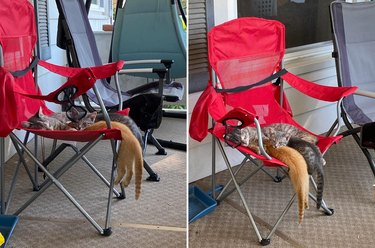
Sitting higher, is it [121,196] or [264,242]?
[121,196]

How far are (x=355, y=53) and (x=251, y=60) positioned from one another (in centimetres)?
73

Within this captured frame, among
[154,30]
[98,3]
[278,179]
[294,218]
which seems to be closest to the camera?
[154,30]

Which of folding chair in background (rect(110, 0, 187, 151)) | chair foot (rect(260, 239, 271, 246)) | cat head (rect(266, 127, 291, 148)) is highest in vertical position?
folding chair in background (rect(110, 0, 187, 151))

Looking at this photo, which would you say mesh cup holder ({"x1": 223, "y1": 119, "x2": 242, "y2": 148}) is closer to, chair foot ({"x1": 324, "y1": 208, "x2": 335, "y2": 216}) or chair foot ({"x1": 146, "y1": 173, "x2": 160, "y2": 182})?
chair foot ({"x1": 146, "y1": 173, "x2": 160, "y2": 182})

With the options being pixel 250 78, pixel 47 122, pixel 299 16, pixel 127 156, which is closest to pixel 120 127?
pixel 127 156

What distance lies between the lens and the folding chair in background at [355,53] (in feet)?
7.35

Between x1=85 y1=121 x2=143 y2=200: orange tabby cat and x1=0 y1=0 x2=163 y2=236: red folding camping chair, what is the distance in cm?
3

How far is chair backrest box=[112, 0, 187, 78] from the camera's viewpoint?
1.38 m

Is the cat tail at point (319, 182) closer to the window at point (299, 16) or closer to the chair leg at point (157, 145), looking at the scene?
the chair leg at point (157, 145)

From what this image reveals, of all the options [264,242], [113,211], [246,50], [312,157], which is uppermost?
[246,50]

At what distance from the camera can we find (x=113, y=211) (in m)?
1.88

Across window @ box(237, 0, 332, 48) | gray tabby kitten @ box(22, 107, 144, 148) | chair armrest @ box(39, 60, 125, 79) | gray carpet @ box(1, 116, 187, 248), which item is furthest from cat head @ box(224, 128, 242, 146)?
window @ box(237, 0, 332, 48)

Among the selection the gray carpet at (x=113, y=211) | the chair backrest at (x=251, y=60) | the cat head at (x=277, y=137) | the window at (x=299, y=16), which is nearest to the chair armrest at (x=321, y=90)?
the chair backrest at (x=251, y=60)

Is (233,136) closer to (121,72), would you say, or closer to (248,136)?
(248,136)
